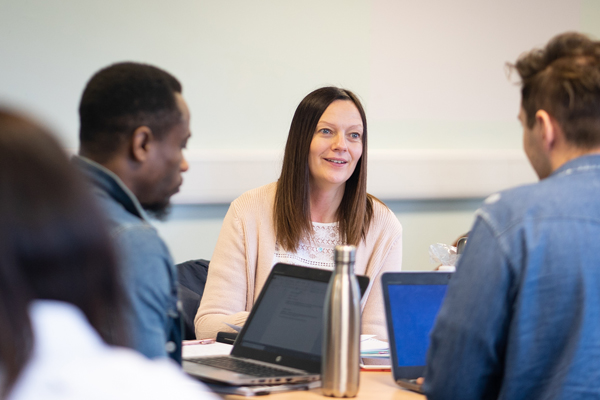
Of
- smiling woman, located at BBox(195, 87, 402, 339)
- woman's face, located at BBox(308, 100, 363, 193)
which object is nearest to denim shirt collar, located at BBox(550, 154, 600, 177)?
smiling woman, located at BBox(195, 87, 402, 339)

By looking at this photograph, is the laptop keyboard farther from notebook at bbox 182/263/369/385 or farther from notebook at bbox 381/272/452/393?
notebook at bbox 381/272/452/393

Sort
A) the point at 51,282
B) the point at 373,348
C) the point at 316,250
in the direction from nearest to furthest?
the point at 51,282 → the point at 373,348 → the point at 316,250

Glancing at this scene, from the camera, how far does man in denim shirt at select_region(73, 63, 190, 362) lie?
105 centimetres

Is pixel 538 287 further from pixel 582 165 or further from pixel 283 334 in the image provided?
pixel 283 334

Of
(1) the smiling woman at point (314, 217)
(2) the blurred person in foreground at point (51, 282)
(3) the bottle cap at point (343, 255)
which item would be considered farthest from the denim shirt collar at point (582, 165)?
(1) the smiling woman at point (314, 217)

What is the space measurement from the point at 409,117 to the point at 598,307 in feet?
7.48

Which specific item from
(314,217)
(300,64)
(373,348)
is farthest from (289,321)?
(300,64)

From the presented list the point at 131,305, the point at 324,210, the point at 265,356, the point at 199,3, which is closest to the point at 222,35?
the point at 199,3

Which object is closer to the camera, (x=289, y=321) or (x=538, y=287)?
(x=538, y=287)

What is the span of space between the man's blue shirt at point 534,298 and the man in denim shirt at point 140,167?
517 millimetres

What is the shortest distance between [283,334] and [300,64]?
5.98 ft

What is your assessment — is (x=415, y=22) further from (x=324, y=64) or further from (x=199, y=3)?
(x=199, y=3)

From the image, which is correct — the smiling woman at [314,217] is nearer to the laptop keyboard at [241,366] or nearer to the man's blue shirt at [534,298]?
the laptop keyboard at [241,366]

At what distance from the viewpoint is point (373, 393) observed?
4.44 feet
